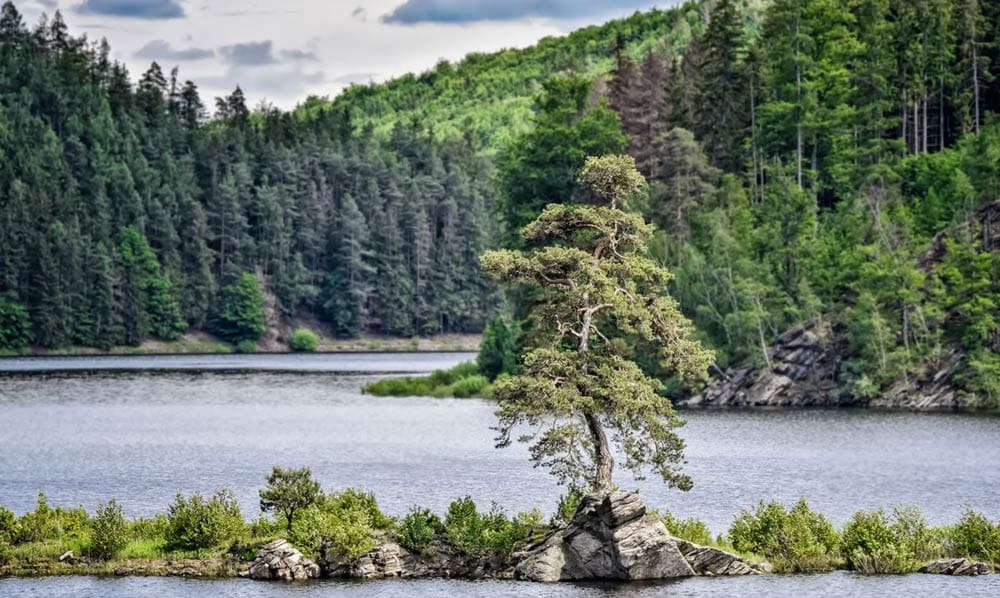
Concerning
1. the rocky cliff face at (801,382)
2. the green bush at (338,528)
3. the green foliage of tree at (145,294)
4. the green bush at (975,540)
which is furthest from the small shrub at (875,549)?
the green foliage of tree at (145,294)

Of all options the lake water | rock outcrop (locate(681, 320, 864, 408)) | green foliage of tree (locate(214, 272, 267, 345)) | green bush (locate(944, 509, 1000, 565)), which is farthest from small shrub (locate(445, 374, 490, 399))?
green foliage of tree (locate(214, 272, 267, 345))

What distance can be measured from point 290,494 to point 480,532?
18.9 ft

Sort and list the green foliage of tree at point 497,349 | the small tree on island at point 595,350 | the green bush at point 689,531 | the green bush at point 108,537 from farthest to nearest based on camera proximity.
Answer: the green foliage of tree at point 497,349, the small tree on island at point 595,350, the green bush at point 689,531, the green bush at point 108,537

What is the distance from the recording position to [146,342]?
615ft

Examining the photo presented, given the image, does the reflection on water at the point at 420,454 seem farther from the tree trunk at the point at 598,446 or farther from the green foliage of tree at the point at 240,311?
the green foliage of tree at the point at 240,311

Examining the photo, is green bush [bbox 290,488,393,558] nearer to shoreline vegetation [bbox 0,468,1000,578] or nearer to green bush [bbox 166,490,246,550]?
shoreline vegetation [bbox 0,468,1000,578]

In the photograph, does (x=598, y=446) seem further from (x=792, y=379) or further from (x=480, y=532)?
(x=792, y=379)

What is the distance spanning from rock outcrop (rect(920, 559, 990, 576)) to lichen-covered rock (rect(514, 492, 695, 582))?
6.94m

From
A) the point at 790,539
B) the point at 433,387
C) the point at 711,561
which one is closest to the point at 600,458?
the point at 711,561

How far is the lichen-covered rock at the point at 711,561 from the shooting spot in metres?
42.7

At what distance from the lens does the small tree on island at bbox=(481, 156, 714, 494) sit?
44062 mm

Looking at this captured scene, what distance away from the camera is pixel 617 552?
41.9 m

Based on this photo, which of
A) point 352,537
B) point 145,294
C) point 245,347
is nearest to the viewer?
point 352,537

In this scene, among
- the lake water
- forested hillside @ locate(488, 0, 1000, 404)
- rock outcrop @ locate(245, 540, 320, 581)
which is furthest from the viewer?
forested hillside @ locate(488, 0, 1000, 404)
